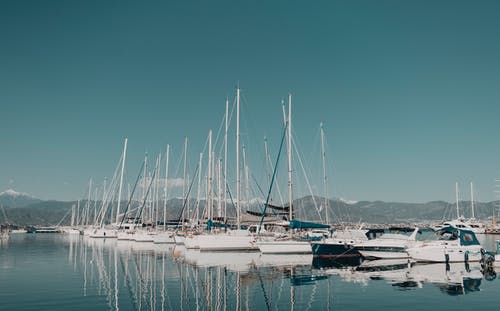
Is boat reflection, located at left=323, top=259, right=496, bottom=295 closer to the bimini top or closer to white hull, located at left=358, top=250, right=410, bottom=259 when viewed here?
the bimini top

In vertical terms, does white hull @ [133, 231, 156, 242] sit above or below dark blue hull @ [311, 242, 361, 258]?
below

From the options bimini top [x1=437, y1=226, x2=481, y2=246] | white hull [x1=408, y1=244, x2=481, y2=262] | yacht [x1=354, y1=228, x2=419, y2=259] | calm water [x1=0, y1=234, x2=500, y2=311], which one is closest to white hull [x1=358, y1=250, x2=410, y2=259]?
yacht [x1=354, y1=228, x2=419, y2=259]

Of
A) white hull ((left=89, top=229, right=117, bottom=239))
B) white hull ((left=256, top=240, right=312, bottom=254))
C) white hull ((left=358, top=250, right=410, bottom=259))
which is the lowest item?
white hull ((left=89, top=229, right=117, bottom=239))

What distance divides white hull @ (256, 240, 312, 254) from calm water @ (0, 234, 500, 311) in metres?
8.41

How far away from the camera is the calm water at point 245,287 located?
851 inches

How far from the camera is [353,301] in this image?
22531mm

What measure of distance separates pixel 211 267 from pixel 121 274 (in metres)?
8.04

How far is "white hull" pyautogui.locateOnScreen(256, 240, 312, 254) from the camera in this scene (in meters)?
49.0

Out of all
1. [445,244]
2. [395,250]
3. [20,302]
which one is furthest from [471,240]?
[20,302]

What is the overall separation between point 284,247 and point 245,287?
22.8 metres

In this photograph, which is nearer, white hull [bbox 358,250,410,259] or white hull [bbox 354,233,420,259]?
white hull [bbox 354,233,420,259]

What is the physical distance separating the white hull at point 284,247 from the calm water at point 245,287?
8411 mm

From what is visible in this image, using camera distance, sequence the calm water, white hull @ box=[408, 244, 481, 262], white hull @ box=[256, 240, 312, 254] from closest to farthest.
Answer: the calm water → white hull @ box=[408, 244, 481, 262] → white hull @ box=[256, 240, 312, 254]

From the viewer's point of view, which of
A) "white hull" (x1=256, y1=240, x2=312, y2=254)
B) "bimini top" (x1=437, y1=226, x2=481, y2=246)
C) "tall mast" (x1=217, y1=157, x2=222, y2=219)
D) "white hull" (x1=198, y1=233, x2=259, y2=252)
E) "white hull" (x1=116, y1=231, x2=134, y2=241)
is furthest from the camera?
"white hull" (x1=116, y1=231, x2=134, y2=241)
